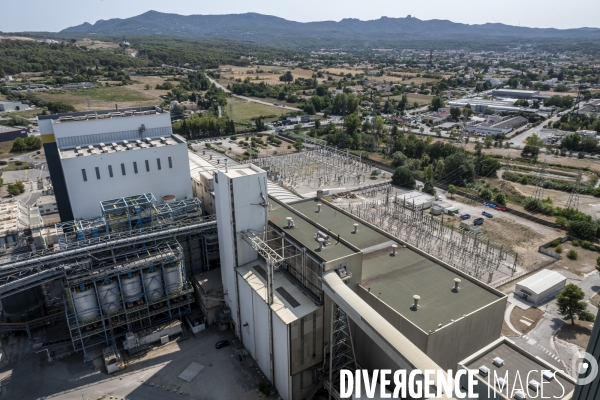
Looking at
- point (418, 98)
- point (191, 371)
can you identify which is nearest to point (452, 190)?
point (191, 371)

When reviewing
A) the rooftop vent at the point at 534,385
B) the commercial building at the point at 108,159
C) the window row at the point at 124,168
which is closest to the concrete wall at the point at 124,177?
the commercial building at the point at 108,159

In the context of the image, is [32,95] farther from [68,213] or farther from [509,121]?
[509,121]

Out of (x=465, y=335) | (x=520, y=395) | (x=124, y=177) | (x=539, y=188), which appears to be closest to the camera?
(x=520, y=395)

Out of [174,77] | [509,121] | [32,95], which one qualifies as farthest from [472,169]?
[174,77]

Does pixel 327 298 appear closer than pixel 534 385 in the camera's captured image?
No

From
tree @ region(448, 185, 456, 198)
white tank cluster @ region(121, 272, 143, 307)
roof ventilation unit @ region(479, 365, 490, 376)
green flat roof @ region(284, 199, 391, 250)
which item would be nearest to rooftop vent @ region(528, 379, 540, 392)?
roof ventilation unit @ region(479, 365, 490, 376)

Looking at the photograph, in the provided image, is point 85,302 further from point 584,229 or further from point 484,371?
point 584,229
